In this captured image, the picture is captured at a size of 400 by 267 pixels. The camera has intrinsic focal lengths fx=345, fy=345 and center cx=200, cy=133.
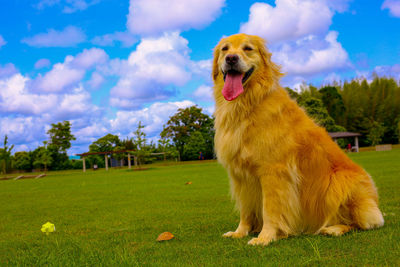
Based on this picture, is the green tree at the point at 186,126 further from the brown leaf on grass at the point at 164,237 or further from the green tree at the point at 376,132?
the brown leaf on grass at the point at 164,237

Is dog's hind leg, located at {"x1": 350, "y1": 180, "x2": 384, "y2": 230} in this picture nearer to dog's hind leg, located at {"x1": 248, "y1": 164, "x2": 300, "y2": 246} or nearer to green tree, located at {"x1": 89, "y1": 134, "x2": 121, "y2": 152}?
dog's hind leg, located at {"x1": 248, "y1": 164, "x2": 300, "y2": 246}

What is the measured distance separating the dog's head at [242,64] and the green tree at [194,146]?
45186 mm

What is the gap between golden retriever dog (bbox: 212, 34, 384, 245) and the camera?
3.30m

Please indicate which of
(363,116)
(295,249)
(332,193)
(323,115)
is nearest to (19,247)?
(295,249)

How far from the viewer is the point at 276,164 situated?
3287 mm

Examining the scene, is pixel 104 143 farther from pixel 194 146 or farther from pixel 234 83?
pixel 234 83

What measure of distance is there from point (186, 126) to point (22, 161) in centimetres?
2342

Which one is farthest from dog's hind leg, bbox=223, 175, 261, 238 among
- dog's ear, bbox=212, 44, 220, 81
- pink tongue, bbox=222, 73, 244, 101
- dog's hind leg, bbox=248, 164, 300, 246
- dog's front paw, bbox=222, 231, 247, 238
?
dog's ear, bbox=212, 44, 220, 81

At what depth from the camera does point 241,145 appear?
3.38m

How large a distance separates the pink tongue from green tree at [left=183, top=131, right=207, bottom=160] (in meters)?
45.3

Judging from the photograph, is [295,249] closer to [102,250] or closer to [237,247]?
[237,247]

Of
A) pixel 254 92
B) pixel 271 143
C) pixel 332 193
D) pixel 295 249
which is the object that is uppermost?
pixel 254 92

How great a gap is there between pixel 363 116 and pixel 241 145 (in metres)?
58.5

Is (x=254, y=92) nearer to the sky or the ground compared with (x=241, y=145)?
nearer to the sky
